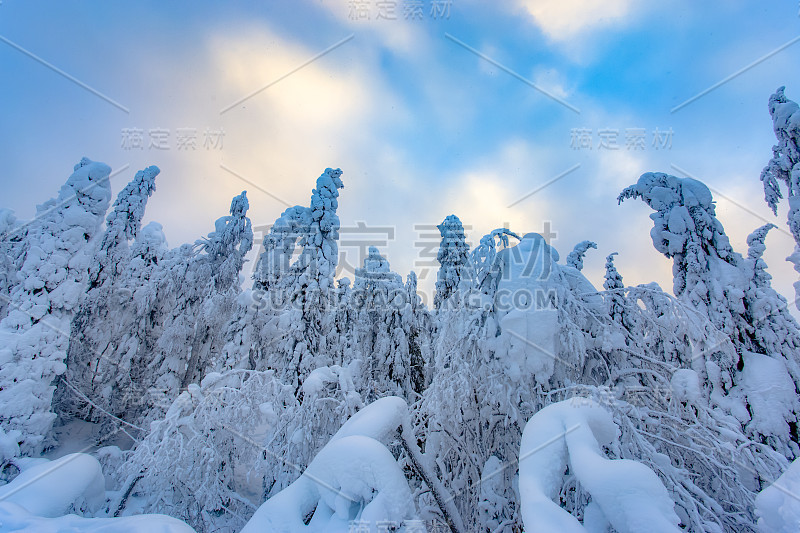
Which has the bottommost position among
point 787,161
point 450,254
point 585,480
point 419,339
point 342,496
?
point 342,496

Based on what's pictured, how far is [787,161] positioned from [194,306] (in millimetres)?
21961

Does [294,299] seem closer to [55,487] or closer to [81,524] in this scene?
[55,487]

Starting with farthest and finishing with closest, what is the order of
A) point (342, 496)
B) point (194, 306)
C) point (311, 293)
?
point (194, 306) → point (311, 293) → point (342, 496)

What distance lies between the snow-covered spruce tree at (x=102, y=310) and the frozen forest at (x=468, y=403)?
166 mm

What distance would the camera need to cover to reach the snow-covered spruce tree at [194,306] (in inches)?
592

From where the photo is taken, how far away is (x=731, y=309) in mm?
6945

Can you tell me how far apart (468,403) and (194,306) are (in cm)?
1502

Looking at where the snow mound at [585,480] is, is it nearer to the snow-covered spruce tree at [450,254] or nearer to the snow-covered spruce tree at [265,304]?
the snow-covered spruce tree at [265,304]

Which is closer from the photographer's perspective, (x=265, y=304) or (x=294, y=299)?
(x=294, y=299)

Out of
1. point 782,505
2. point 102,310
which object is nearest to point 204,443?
point 782,505

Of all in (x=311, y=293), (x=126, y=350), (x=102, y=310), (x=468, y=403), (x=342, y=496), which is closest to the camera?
(x=342, y=496)

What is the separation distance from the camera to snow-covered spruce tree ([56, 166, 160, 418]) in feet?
48.7

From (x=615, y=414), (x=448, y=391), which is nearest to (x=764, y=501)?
(x=615, y=414)

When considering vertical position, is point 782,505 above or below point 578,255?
below
